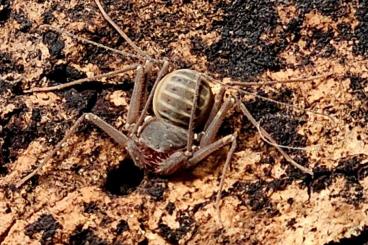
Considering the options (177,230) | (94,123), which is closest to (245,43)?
(94,123)

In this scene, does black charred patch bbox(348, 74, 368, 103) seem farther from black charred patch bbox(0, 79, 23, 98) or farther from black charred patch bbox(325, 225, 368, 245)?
black charred patch bbox(0, 79, 23, 98)

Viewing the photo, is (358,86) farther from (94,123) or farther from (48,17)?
(48,17)

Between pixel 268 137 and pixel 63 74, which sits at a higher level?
pixel 63 74

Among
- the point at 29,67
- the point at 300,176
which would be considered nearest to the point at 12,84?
the point at 29,67

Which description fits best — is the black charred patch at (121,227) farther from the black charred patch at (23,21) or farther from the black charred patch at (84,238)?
the black charred patch at (23,21)

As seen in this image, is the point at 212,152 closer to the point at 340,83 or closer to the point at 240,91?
the point at 240,91

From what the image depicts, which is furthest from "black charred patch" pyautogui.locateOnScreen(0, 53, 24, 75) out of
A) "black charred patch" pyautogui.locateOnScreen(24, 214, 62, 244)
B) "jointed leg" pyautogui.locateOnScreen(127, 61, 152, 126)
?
"black charred patch" pyautogui.locateOnScreen(24, 214, 62, 244)

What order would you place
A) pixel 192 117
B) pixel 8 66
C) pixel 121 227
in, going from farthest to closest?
pixel 8 66 → pixel 192 117 → pixel 121 227
